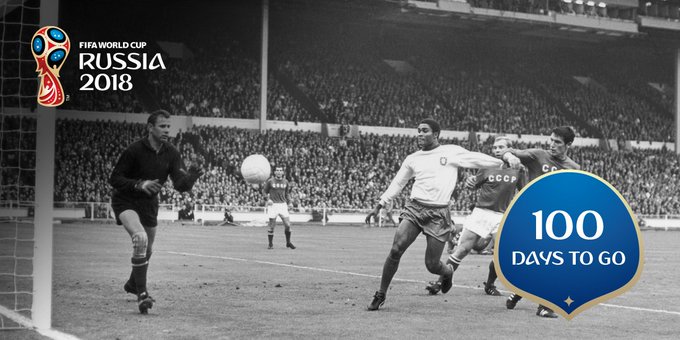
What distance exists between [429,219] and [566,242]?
3.23 metres

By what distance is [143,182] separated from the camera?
9.27 m

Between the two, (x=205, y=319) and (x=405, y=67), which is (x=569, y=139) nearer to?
(x=205, y=319)

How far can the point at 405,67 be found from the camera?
54.8m

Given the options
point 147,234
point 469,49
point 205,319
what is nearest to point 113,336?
point 205,319

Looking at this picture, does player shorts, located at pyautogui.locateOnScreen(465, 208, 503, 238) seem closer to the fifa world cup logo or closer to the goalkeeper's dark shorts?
the goalkeeper's dark shorts

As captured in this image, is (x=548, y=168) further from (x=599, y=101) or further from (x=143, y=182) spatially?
(x=599, y=101)

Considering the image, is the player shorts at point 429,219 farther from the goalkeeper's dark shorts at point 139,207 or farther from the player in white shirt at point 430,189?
the goalkeeper's dark shorts at point 139,207

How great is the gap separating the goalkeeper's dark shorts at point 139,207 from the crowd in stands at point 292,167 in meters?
24.1

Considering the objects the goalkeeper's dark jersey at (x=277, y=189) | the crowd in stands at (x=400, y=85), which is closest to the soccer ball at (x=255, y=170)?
the goalkeeper's dark jersey at (x=277, y=189)

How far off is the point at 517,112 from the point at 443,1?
8.53m

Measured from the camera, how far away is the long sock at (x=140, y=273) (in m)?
9.16

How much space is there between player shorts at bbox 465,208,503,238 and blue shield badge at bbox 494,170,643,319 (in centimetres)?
469

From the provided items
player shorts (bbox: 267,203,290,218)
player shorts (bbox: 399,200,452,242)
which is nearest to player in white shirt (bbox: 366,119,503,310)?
player shorts (bbox: 399,200,452,242)

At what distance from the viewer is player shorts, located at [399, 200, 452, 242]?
10.1m
